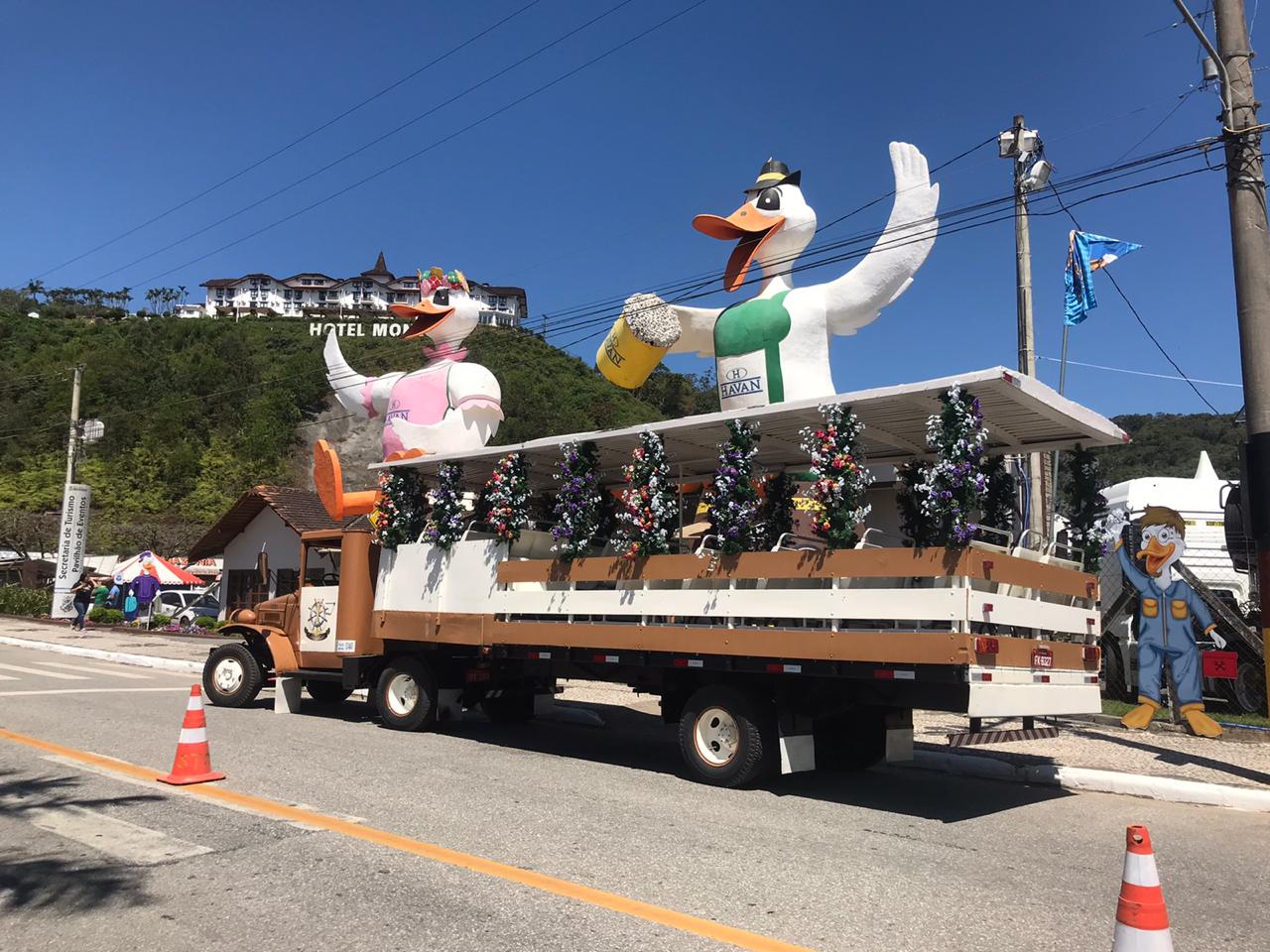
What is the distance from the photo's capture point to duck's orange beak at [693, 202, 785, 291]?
35.8 feet

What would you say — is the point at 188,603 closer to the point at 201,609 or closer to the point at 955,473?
the point at 201,609

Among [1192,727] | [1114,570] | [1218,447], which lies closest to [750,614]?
[1192,727]

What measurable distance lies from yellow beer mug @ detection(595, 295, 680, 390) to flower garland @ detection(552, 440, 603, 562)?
7.76 feet

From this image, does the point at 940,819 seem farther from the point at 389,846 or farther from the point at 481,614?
the point at 481,614

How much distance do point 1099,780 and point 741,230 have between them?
273 inches

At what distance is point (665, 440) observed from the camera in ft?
30.0

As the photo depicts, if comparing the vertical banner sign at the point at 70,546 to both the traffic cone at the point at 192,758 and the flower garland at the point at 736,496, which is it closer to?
the traffic cone at the point at 192,758

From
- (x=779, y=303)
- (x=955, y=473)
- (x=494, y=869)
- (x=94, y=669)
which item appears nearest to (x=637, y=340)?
(x=779, y=303)

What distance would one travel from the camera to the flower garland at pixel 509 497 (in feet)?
31.7

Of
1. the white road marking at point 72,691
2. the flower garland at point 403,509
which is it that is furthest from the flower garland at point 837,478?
the white road marking at point 72,691

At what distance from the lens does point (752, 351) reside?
1066 cm

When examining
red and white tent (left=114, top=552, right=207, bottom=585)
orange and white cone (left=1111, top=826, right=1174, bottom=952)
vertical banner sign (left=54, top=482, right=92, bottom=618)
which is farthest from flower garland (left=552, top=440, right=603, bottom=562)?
vertical banner sign (left=54, top=482, right=92, bottom=618)

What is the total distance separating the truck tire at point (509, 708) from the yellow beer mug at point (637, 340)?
4092 millimetres

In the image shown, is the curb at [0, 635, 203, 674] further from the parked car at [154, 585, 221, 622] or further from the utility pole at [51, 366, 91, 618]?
the utility pole at [51, 366, 91, 618]
